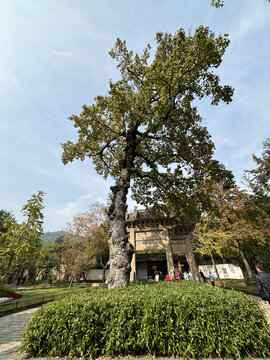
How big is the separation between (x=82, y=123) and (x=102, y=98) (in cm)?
189

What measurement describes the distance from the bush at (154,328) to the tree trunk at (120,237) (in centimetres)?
302

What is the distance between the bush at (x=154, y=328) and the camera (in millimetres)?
3322

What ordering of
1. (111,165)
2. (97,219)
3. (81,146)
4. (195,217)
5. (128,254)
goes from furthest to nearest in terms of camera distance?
(97,219) → (111,165) → (195,217) → (81,146) → (128,254)

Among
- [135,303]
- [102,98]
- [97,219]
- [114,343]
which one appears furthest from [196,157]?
[97,219]

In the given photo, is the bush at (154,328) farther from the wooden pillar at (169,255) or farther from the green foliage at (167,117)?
the wooden pillar at (169,255)

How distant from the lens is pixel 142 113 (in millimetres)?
9258

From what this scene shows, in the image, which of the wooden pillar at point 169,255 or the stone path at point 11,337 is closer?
the stone path at point 11,337

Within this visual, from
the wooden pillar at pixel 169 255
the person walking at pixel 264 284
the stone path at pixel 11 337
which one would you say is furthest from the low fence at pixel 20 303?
the wooden pillar at pixel 169 255

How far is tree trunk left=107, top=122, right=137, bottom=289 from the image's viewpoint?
6789 millimetres

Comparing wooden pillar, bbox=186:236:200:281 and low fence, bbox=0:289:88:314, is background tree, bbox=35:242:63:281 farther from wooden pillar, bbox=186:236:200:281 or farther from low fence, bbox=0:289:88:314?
wooden pillar, bbox=186:236:200:281

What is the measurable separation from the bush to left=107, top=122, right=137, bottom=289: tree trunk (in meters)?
3.02

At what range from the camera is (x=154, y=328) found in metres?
3.45

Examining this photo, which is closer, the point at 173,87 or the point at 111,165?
the point at 173,87

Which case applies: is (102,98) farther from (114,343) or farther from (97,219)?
(97,219)
